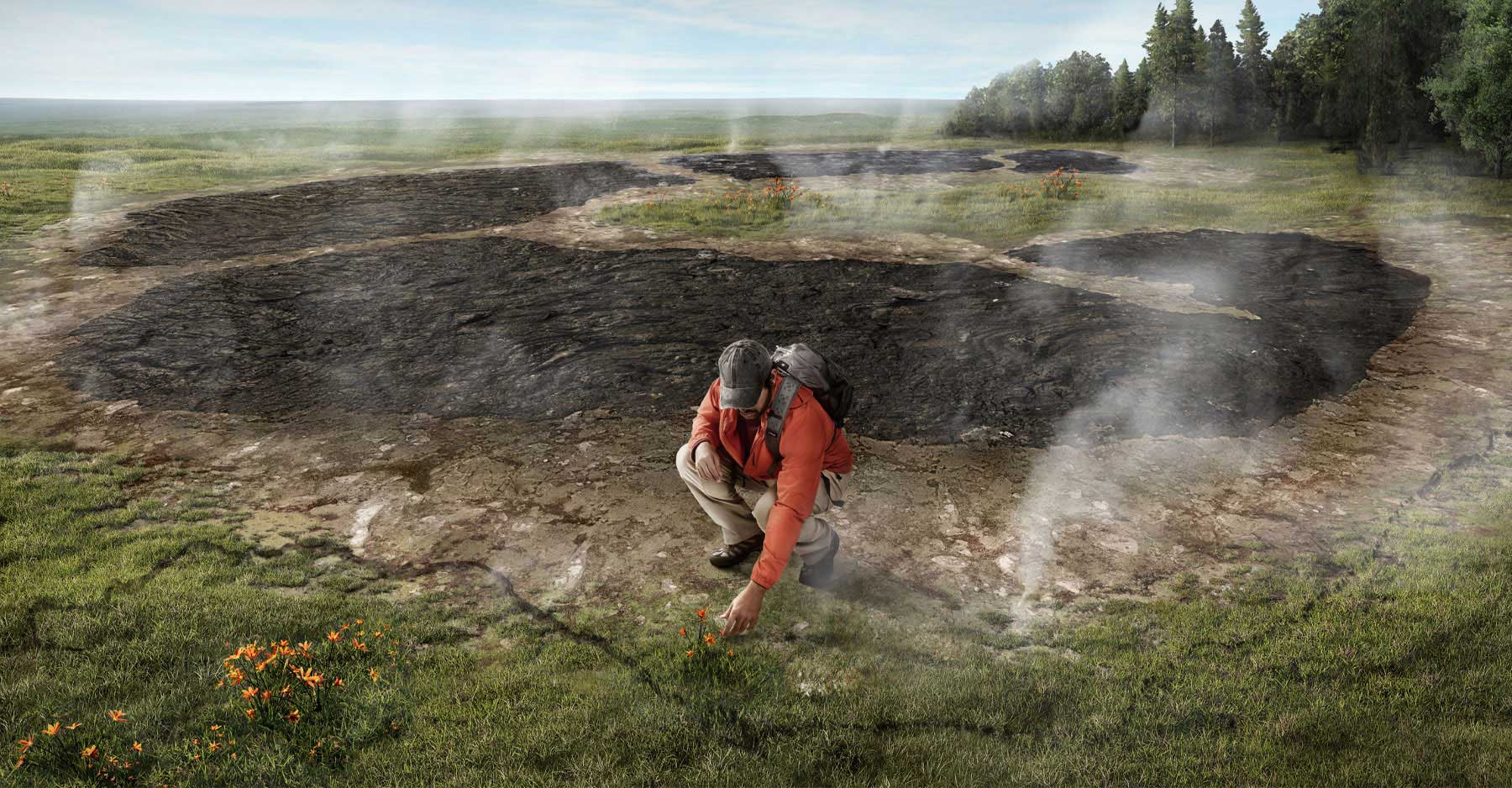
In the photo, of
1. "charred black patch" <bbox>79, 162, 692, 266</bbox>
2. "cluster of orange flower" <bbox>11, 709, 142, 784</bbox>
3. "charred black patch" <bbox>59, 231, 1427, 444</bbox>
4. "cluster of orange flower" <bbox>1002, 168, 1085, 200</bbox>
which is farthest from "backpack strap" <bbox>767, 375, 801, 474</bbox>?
"cluster of orange flower" <bbox>1002, 168, 1085, 200</bbox>

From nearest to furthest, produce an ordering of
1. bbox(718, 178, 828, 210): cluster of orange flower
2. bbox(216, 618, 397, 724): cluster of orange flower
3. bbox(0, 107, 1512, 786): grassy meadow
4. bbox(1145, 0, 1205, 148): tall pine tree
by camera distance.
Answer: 1. bbox(0, 107, 1512, 786): grassy meadow
2. bbox(216, 618, 397, 724): cluster of orange flower
3. bbox(718, 178, 828, 210): cluster of orange flower
4. bbox(1145, 0, 1205, 148): tall pine tree

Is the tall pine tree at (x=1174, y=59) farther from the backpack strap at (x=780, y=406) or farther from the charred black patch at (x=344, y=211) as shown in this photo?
the backpack strap at (x=780, y=406)

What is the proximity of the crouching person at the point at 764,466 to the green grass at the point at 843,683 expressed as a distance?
0.43 metres

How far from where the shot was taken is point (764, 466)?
466 centimetres

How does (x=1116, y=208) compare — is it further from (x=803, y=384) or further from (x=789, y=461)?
(x=789, y=461)

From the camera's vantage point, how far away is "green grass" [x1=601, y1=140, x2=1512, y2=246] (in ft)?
54.8

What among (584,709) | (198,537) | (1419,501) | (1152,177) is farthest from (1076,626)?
(1152,177)

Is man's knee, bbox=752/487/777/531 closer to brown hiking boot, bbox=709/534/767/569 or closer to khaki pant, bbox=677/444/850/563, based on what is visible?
khaki pant, bbox=677/444/850/563

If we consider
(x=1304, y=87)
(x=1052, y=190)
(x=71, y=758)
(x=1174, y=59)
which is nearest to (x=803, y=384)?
(x=71, y=758)

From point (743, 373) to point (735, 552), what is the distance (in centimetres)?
170

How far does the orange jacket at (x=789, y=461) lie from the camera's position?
393 centimetres

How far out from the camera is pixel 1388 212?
1706 cm

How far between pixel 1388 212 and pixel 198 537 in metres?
21.2

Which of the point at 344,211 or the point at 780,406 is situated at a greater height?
the point at 344,211
